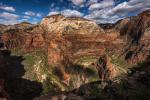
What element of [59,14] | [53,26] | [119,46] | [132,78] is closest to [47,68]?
[53,26]

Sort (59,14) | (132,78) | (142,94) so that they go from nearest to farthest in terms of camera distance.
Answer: (142,94)
(132,78)
(59,14)

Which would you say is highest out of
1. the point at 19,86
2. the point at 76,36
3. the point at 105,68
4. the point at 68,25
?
the point at 68,25

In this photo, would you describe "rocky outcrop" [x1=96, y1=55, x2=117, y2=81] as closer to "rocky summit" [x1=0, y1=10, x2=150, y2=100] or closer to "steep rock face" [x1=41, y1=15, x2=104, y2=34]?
"rocky summit" [x1=0, y1=10, x2=150, y2=100]

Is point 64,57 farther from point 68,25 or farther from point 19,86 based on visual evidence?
point 19,86

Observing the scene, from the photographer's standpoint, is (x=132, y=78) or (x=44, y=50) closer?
(x=132, y=78)

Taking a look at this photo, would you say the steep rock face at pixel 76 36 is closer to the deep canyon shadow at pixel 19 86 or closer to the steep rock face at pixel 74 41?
the steep rock face at pixel 74 41

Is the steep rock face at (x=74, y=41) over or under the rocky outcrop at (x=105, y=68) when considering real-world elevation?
over

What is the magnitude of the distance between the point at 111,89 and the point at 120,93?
2970 mm

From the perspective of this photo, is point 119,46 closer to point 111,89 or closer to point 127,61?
point 127,61

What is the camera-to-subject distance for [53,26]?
17488cm

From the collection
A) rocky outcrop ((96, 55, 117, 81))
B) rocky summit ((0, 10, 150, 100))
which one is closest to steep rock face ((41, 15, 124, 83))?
rocky summit ((0, 10, 150, 100))

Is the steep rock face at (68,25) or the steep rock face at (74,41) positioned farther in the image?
the steep rock face at (68,25)

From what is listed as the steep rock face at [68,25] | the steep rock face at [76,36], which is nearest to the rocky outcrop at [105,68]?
the steep rock face at [76,36]

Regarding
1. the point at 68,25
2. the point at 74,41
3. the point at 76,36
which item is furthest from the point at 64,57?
the point at 68,25
